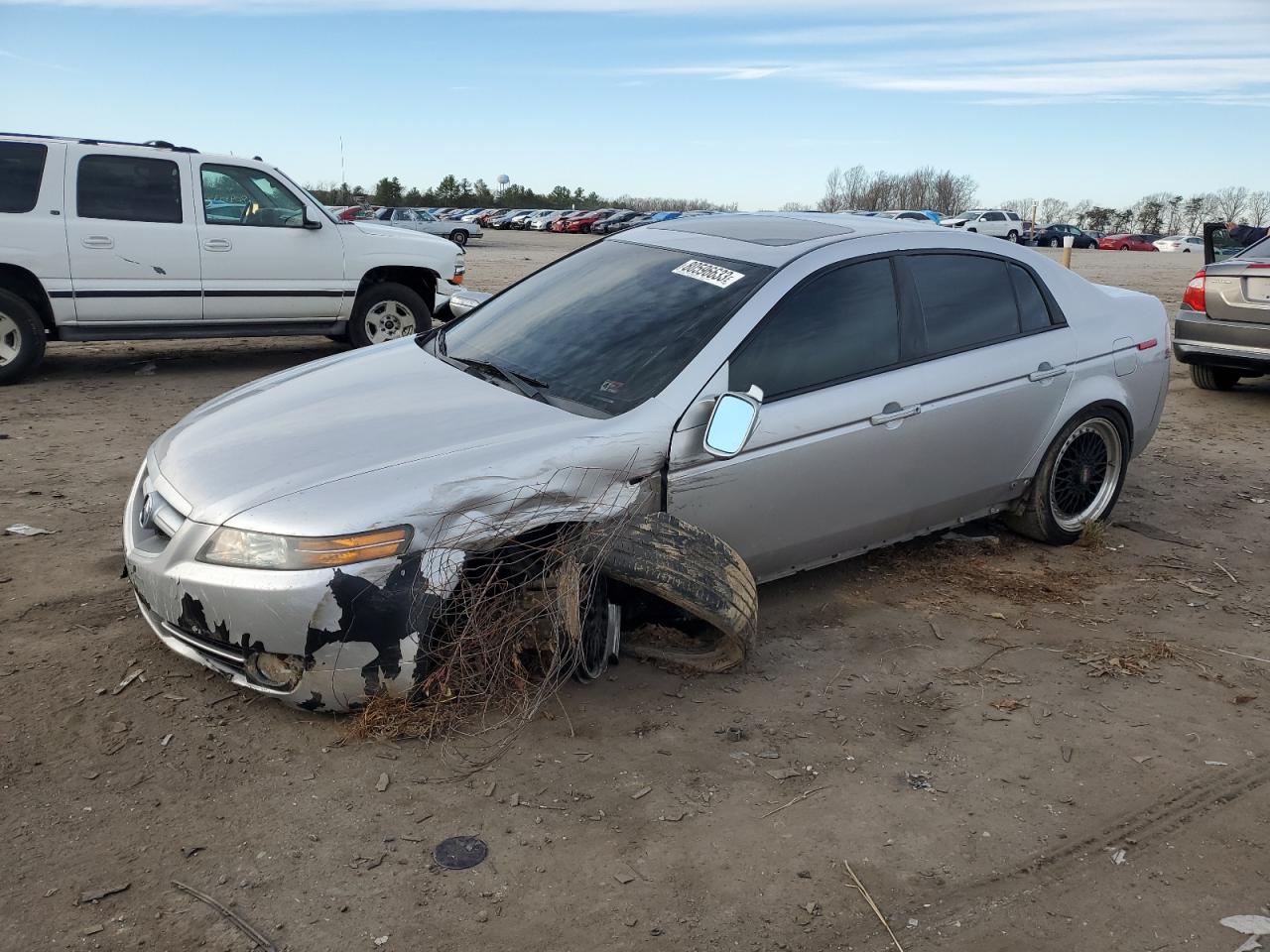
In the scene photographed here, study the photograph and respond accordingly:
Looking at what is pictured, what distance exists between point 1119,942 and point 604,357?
2577mm

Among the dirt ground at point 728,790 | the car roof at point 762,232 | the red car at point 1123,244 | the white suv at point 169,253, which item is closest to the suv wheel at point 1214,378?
the dirt ground at point 728,790

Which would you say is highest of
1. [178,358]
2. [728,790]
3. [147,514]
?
[147,514]

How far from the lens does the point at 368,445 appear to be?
12.0ft

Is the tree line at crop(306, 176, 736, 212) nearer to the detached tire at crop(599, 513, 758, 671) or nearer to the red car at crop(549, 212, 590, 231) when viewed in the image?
the red car at crop(549, 212, 590, 231)

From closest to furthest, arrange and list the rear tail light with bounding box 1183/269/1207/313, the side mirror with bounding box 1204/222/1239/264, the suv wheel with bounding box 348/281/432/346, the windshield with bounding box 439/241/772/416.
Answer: the windshield with bounding box 439/241/772/416, the rear tail light with bounding box 1183/269/1207/313, the side mirror with bounding box 1204/222/1239/264, the suv wheel with bounding box 348/281/432/346

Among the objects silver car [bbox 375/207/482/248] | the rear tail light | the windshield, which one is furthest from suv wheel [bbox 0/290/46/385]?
silver car [bbox 375/207/482/248]

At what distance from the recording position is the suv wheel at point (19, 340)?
27.5 ft

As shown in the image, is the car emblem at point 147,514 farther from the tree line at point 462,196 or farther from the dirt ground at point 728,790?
the tree line at point 462,196

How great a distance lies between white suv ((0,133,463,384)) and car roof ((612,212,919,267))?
5112mm

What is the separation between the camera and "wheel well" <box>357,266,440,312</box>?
394 inches

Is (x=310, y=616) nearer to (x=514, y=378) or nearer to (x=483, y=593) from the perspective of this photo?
(x=483, y=593)

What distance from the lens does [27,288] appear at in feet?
28.0

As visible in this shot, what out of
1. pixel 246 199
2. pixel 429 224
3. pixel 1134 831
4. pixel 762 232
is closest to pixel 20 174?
pixel 246 199

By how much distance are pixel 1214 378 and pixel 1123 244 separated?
52436 millimetres
